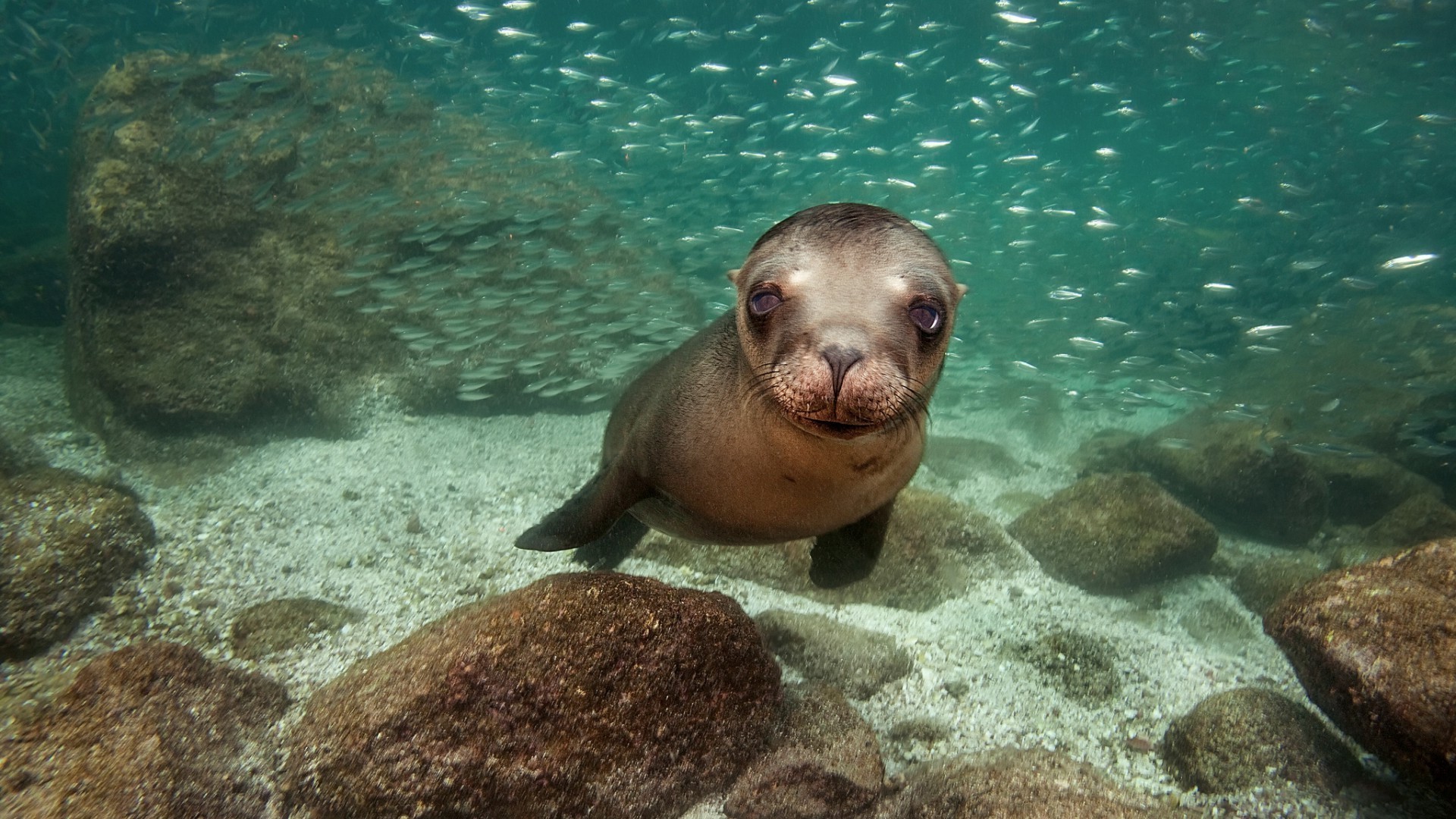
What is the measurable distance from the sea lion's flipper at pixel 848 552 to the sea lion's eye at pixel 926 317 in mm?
1240

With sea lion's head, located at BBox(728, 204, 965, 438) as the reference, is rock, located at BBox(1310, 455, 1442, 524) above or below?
below

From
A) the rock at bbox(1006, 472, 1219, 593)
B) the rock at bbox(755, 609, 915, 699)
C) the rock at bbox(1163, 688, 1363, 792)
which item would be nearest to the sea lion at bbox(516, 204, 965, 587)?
the rock at bbox(755, 609, 915, 699)

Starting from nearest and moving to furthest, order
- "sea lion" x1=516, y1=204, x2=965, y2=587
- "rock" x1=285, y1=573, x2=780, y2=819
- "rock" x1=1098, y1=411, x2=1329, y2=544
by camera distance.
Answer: "sea lion" x1=516, y1=204, x2=965, y2=587
"rock" x1=285, y1=573, x2=780, y2=819
"rock" x1=1098, y1=411, x2=1329, y2=544

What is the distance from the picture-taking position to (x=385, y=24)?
116 feet

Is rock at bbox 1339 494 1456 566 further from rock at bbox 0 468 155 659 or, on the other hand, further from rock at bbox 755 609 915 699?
rock at bbox 0 468 155 659

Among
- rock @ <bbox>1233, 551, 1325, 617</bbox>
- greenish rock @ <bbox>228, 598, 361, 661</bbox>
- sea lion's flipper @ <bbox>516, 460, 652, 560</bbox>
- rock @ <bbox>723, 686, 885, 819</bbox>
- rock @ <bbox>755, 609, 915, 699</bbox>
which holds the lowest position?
rock @ <bbox>1233, 551, 1325, 617</bbox>

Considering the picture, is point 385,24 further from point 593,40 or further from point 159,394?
point 159,394

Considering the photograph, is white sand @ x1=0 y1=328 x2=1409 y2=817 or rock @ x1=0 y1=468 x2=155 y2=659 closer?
white sand @ x1=0 y1=328 x2=1409 y2=817

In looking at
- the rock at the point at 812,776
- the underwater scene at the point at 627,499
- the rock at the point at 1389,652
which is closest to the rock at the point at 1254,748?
the underwater scene at the point at 627,499

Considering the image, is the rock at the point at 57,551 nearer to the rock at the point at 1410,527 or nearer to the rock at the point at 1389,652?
the rock at the point at 1389,652

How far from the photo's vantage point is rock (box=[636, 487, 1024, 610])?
4.53 metres

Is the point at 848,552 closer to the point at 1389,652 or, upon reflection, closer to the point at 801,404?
the point at 801,404

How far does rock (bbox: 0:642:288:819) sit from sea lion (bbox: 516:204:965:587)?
140 centimetres

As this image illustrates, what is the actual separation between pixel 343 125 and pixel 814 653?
11.5m
